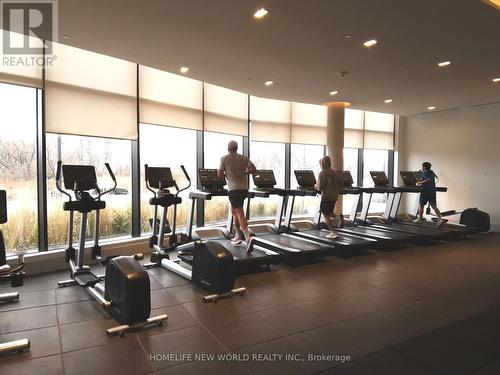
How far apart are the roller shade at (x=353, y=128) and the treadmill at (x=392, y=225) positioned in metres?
1.50

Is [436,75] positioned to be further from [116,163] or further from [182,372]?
[182,372]

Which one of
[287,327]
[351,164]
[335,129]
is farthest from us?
[351,164]

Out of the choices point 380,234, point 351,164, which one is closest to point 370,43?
point 380,234

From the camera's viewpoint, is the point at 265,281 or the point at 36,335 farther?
the point at 265,281

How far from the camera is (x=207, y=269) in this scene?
13.1 ft

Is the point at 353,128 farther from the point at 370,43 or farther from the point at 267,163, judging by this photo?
the point at 370,43

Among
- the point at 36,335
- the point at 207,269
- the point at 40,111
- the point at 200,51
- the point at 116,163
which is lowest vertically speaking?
the point at 36,335

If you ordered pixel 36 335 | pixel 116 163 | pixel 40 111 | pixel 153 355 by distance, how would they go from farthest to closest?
pixel 116 163
pixel 40 111
pixel 36 335
pixel 153 355

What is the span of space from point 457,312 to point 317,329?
160cm

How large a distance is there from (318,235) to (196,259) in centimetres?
324

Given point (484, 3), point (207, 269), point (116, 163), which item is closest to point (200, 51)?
point (116, 163)

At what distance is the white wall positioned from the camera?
8.94 m

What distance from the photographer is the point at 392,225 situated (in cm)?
835

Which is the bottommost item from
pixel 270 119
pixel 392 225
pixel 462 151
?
pixel 392 225
